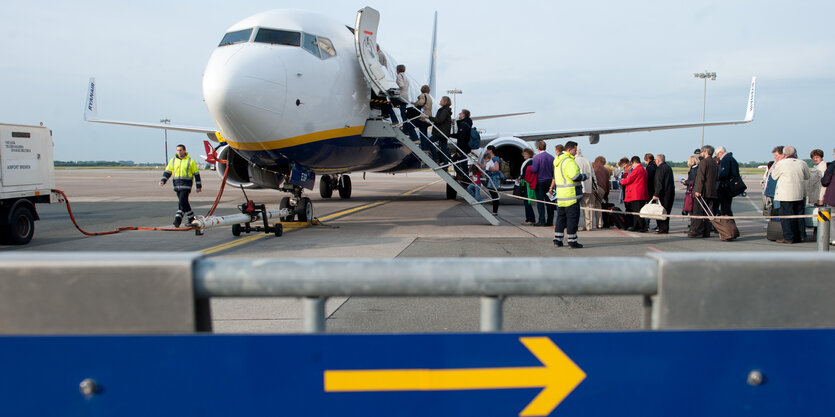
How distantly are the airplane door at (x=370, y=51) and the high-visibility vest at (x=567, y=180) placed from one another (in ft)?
12.5

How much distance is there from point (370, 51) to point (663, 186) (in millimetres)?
6267

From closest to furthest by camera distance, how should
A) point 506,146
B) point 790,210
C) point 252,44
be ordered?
point 252,44 → point 790,210 → point 506,146

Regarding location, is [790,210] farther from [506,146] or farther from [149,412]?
[149,412]

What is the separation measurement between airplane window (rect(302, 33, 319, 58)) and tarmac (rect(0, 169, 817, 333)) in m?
3.17

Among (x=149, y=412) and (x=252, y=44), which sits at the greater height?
(x=252, y=44)

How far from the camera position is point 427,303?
4965mm

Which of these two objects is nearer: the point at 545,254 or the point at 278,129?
the point at 545,254

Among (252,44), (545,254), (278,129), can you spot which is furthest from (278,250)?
(545,254)

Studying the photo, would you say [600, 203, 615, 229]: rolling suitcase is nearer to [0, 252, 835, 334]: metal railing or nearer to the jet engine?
the jet engine

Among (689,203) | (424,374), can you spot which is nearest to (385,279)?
(424,374)

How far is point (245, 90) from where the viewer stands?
788 centimetres

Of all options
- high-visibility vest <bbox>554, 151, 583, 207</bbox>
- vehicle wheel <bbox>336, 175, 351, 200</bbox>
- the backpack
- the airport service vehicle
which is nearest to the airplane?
the backpack

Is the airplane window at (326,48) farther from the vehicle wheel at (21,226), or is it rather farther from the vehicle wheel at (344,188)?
the vehicle wheel at (344,188)

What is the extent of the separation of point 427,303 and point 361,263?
3.76 meters
